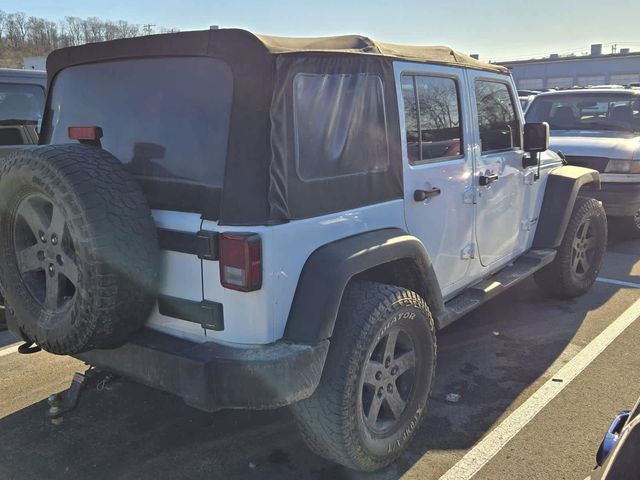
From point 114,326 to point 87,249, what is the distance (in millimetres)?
345

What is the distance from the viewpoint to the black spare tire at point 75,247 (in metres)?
2.24

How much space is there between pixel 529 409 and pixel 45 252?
2731 mm

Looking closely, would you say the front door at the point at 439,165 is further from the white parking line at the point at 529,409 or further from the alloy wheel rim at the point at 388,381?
the white parking line at the point at 529,409

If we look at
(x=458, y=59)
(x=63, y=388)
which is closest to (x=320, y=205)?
(x=458, y=59)

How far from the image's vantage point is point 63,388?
3.69 meters

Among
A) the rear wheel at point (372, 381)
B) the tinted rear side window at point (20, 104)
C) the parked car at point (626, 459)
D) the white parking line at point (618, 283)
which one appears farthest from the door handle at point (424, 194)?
the tinted rear side window at point (20, 104)

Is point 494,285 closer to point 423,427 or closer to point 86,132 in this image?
point 423,427

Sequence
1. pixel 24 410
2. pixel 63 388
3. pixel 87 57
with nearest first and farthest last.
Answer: pixel 87 57 → pixel 24 410 → pixel 63 388

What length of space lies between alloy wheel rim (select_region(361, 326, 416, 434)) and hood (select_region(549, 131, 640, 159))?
4.91m

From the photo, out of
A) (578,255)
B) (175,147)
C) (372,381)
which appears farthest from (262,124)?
(578,255)

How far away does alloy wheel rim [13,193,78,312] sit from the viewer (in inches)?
92.5

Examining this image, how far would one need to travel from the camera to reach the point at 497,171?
3.98m

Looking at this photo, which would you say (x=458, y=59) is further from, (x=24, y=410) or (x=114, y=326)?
(x=24, y=410)

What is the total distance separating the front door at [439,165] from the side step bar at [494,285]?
0.40 ft
